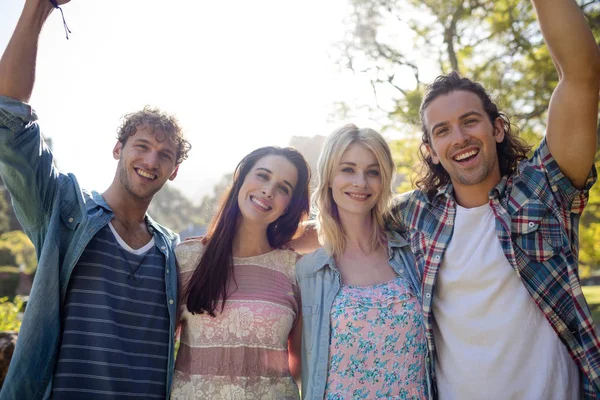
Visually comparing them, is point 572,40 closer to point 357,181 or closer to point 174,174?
point 357,181

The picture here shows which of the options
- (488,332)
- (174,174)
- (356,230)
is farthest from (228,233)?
(488,332)

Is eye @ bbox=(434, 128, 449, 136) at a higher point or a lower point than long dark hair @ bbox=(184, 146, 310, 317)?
higher

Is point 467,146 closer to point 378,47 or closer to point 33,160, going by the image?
point 33,160

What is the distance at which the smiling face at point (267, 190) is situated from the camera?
375 centimetres

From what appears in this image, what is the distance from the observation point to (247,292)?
3.46 meters

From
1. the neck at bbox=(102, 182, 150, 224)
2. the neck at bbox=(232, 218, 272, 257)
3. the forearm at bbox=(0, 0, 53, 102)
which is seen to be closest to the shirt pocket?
the neck at bbox=(232, 218, 272, 257)

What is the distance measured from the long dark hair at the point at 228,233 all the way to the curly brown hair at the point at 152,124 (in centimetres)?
60

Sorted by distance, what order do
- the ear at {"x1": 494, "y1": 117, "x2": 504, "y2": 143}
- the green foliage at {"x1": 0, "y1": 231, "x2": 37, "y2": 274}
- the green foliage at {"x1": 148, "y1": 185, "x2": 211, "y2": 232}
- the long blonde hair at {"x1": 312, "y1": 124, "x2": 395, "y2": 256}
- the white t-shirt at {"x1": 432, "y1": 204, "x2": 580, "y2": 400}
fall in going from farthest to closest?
the green foliage at {"x1": 148, "y1": 185, "x2": 211, "y2": 232} < the green foliage at {"x1": 0, "y1": 231, "x2": 37, "y2": 274} < the long blonde hair at {"x1": 312, "y1": 124, "x2": 395, "y2": 256} < the ear at {"x1": 494, "y1": 117, "x2": 504, "y2": 143} < the white t-shirt at {"x1": 432, "y1": 204, "x2": 580, "y2": 400}

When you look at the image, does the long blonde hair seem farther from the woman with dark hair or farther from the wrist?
the wrist

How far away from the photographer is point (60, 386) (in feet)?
9.16

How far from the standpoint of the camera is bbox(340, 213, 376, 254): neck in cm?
378

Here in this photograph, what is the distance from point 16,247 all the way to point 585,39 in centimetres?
2104

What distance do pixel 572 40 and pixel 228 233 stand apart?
269 cm

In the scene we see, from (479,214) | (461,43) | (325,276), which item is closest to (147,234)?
(325,276)
